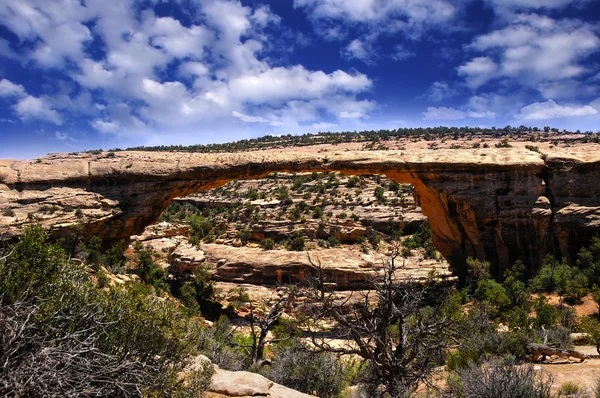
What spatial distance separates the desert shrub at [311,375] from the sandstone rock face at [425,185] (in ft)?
34.7

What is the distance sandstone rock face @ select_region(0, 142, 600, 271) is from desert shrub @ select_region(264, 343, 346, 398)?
416 inches

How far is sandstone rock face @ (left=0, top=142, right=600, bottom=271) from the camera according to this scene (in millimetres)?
15562

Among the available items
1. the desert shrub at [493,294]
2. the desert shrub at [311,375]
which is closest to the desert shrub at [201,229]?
the desert shrub at [493,294]

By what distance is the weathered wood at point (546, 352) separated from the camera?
25.7 ft

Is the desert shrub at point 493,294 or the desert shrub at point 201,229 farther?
the desert shrub at point 201,229

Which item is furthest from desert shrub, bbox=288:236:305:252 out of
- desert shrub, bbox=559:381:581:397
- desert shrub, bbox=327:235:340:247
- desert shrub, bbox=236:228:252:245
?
desert shrub, bbox=559:381:581:397

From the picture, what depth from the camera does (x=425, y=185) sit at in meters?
17.6

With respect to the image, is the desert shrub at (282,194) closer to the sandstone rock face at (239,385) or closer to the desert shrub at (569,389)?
the sandstone rock face at (239,385)

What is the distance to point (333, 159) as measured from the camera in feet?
56.9

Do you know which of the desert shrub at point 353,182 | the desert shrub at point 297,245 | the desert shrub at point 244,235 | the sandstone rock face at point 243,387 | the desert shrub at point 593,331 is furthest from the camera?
the desert shrub at point 353,182

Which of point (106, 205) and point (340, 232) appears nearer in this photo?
point (106, 205)

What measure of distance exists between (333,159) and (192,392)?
45.0 ft

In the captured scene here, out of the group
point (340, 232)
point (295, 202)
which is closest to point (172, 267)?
point (340, 232)

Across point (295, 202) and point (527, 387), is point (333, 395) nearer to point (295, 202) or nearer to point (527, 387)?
point (527, 387)
